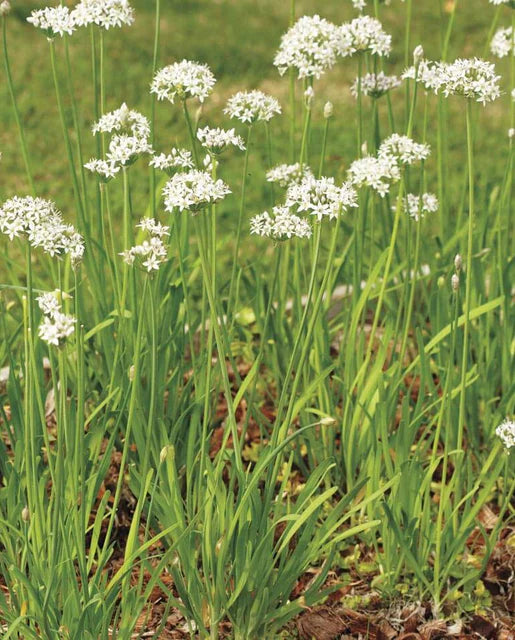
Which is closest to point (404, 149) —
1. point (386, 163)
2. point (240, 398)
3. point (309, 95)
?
point (386, 163)

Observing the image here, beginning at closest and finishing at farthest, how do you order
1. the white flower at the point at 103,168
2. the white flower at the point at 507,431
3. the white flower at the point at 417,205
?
1. the white flower at the point at 103,168
2. the white flower at the point at 507,431
3. the white flower at the point at 417,205

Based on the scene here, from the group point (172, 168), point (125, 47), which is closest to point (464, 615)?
point (172, 168)

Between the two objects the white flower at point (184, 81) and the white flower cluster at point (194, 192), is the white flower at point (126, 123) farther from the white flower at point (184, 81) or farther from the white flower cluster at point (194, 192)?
the white flower cluster at point (194, 192)

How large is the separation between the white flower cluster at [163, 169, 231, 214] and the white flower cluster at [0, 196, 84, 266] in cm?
22

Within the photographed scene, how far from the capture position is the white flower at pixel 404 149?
244 centimetres

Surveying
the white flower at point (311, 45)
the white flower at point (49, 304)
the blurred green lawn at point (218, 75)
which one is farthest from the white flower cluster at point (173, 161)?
the blurred green lawn at point (218, 75)

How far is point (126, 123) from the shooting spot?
7.27 feet

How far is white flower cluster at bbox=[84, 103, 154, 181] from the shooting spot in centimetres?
210

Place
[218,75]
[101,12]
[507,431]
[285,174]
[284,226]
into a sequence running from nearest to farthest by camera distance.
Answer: [284,226] < [507,431] < [101,12] < [285,174] < [218,75]

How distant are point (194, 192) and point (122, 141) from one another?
24 centimetres

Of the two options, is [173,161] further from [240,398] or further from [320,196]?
[240,398]

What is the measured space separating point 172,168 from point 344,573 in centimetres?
121

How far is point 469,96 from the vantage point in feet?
6.91

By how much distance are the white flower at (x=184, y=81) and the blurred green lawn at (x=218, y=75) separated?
3.02 meters
